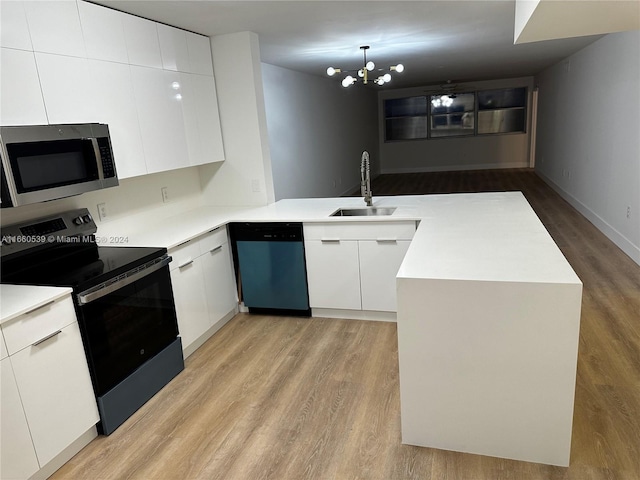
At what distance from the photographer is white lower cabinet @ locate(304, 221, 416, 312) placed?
320 centimetres

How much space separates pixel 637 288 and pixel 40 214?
14.0ft

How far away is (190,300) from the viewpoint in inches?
119

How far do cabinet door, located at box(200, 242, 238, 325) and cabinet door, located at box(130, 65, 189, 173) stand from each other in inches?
27.7

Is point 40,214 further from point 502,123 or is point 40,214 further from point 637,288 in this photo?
point 502,123

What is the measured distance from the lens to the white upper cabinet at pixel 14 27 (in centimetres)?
214

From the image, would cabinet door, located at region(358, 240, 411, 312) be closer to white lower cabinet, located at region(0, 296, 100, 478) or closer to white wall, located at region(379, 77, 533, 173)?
white lower cabinet, located at region(0, 296, 100, 478)

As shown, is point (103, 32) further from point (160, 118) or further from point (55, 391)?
point (55, 391)

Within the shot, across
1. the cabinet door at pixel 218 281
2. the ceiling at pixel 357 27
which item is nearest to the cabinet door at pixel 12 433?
the cabinet door at pixel 218 281

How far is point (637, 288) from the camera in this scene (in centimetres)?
362

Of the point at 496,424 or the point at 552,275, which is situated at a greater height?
the point at 552,275

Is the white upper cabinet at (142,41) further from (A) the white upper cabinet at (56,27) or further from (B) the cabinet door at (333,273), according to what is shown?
(B) the cabinet door at (333,273)

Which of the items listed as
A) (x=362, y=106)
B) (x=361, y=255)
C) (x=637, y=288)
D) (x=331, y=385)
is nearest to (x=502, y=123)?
(x=362, y=106)

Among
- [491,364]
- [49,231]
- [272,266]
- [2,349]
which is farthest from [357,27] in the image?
[2,349]

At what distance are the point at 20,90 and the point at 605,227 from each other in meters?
5.56
